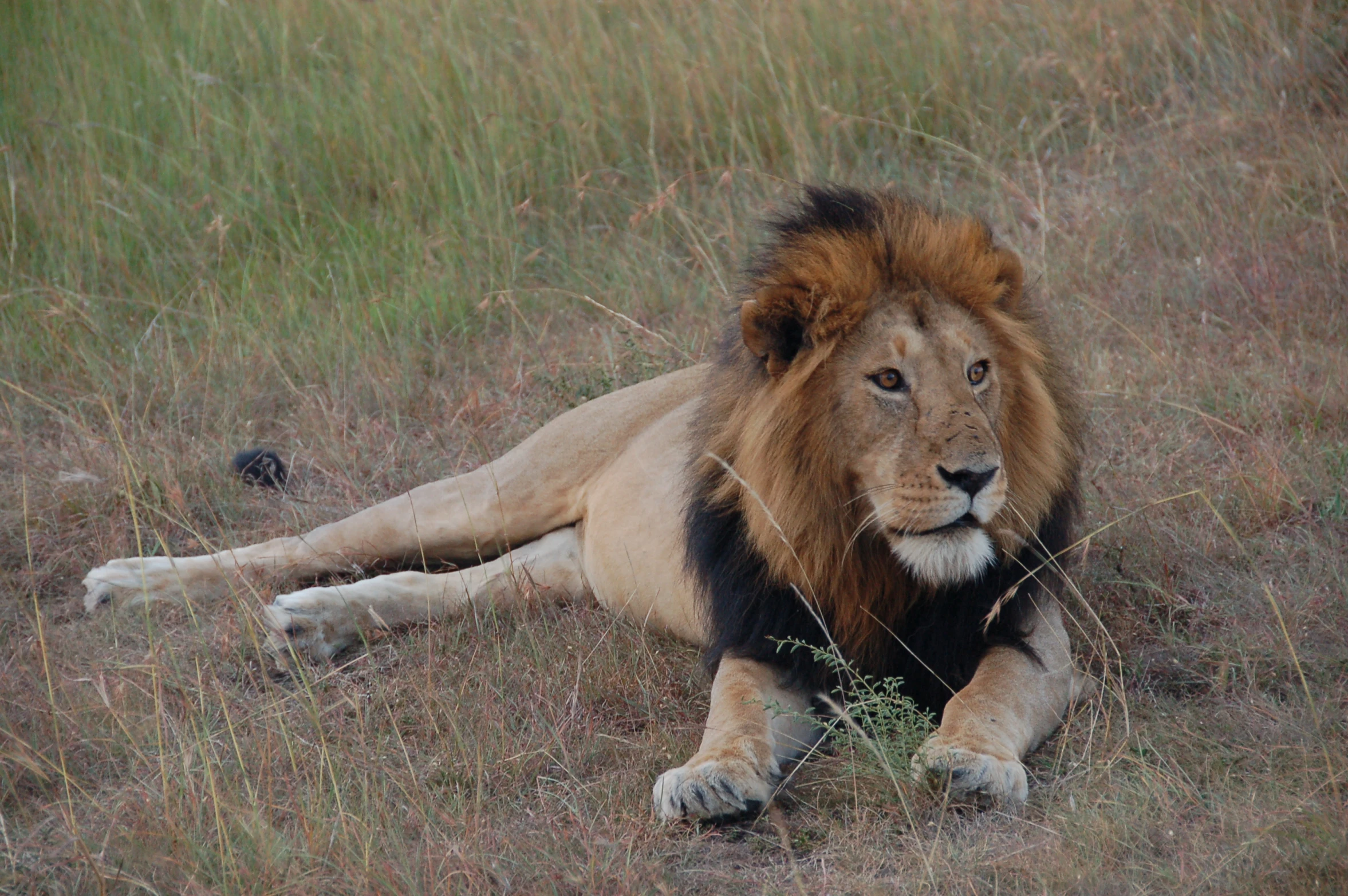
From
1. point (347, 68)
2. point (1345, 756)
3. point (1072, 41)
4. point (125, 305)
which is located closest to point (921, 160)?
point (1072, 41)

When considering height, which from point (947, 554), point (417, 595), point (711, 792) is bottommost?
point (417, 595)

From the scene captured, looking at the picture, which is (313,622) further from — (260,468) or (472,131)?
(472,131)

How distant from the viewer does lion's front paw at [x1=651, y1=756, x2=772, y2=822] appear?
2623 millimetres

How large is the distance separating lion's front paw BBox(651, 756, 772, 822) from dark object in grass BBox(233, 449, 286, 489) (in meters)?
2.65

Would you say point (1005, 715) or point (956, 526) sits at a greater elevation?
point (956, 526)

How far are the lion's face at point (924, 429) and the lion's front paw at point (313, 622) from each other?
67.6 inches

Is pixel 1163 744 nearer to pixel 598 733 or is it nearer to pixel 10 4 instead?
pixel 598 733

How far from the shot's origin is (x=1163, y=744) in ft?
9.30

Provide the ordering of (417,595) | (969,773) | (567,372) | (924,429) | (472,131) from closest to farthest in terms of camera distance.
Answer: (969,773)
(924,429)
(417,595)
(567,372)
(472,131)

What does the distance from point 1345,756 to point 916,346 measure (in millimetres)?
A: 1172

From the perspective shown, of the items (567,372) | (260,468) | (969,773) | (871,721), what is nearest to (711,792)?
(871,721)

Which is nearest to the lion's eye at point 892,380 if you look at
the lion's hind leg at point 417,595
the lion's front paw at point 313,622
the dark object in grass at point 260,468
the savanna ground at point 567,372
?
the savanna ground at point 567,372

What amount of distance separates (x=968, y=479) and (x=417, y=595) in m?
1.97

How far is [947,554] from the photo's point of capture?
2.75m
